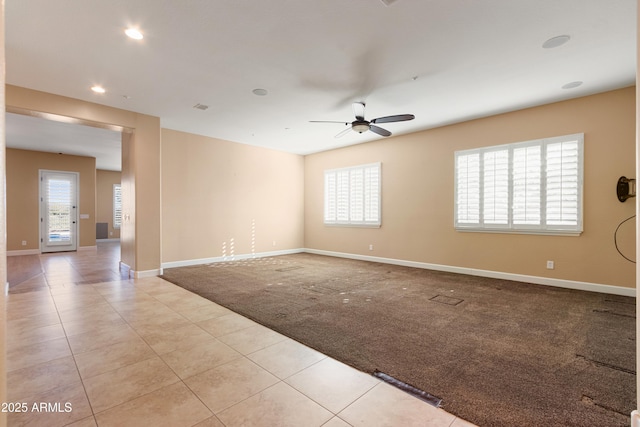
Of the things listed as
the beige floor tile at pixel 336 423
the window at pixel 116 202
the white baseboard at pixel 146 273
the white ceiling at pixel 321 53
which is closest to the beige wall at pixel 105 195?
the window at pixel 116 202

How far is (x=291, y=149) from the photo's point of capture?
26.8 ft

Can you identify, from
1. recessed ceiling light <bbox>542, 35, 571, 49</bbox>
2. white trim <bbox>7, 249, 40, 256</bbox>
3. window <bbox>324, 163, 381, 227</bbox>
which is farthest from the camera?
white trim <bbox>7, 249, 40, 256</bbox>

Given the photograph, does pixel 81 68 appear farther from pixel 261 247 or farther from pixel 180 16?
pixel 261 247

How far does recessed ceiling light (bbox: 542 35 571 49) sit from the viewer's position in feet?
9.78

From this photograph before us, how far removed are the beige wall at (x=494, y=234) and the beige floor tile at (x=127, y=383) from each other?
5364mm

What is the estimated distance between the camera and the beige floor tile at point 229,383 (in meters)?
1.82

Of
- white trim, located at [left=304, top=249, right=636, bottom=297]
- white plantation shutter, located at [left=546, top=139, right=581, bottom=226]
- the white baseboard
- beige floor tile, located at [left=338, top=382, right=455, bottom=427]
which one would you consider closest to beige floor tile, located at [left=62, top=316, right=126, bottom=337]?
the white baseboard

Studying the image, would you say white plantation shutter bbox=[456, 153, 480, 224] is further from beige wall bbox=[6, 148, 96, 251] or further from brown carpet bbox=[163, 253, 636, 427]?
beige wall bbox=[6, 148, 96, 251]

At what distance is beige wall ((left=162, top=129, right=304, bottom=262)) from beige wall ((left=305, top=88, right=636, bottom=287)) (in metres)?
1.35

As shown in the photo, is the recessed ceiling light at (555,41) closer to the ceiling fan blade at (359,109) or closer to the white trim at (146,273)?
the ceiling fan blade at (359,109)

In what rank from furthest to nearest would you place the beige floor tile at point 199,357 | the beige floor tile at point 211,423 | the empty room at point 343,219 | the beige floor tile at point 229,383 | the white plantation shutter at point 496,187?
the white plantation shutter at point 496,187, the beige floor tile at point 199,357, the empty room at point 343,219, the beige floor tile at point 229,383, the beige floor tile at point 211,423

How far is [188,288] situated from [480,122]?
603 centimetres

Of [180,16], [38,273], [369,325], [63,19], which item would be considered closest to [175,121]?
[63,19]

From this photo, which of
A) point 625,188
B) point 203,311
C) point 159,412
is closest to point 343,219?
point 203,311
